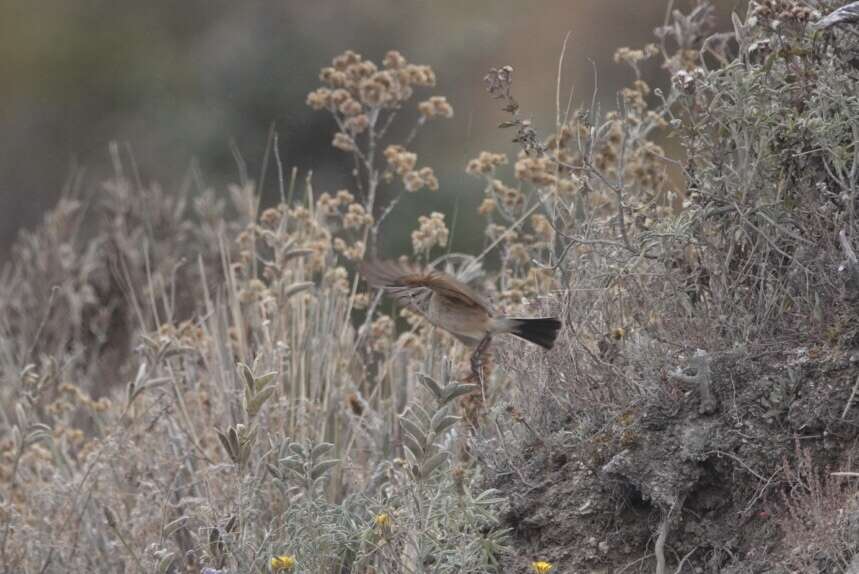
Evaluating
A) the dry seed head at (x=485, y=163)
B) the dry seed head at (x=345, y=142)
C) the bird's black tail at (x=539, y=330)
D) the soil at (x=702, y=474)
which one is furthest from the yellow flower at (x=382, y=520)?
the dry seed head at (x=345, y=142)

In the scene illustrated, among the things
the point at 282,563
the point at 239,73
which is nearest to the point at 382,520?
the point at 282,563

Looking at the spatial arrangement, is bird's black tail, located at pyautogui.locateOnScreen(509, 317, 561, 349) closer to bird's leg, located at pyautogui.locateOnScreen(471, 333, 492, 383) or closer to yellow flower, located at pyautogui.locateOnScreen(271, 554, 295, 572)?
bird's leg, located at pyautogui.locateOnScreen(471, 333, 492, 383)

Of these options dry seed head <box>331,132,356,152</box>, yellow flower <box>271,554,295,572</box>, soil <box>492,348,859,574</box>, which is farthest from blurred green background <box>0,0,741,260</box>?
yellow flower <box>271,554,295,572</box>

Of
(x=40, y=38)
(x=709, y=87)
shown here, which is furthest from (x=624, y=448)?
(x=40, y=38)

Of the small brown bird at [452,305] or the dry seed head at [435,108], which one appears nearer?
the small brown bird at [452,305]

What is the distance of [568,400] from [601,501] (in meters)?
0.38

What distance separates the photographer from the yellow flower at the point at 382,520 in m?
3.64

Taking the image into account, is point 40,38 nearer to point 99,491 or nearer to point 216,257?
point 216,257

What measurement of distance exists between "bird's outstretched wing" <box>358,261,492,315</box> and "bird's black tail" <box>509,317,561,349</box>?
0.17 metres

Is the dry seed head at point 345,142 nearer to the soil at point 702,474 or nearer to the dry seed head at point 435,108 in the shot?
the dry seed head at point 435,108

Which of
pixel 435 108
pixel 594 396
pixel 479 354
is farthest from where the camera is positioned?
pixel 435 108

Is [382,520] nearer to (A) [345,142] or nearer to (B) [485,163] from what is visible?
(B) [485,163]

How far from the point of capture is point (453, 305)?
14.3 ft

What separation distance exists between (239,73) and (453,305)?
1216 centimetres
